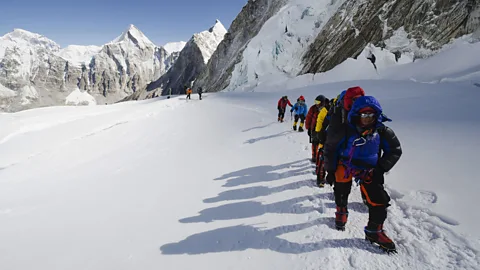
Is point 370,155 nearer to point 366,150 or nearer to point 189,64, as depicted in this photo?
point 366,150

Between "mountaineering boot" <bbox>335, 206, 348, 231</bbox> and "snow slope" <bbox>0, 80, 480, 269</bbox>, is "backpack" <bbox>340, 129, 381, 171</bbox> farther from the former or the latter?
"snow slope" <bbox>0, 80, 480, 269</bbox>

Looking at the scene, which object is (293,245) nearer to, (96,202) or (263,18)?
(96,202)

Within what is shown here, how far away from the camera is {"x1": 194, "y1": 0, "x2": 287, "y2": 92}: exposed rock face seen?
56750 mm

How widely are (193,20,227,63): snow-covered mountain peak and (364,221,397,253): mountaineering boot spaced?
416 feet

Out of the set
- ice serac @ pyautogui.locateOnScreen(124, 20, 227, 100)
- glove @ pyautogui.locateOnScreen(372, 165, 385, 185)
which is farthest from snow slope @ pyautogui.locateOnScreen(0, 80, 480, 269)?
ice serac @ pyautogui.locateOnScreen(124, 20, 227, 100)

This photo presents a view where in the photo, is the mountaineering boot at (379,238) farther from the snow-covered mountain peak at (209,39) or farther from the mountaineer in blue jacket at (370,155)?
the snow-covered mountain peak at (209,39)

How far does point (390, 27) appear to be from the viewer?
2773 cm

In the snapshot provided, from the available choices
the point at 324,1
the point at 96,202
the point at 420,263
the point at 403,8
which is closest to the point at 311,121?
the point at 420,263

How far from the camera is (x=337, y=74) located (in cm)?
2944

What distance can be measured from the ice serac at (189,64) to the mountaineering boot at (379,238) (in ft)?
391

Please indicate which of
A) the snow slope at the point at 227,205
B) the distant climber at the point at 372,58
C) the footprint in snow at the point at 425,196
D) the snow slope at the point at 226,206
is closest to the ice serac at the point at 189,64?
the distant climber at the point at 372,58

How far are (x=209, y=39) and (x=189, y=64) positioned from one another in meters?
19.4

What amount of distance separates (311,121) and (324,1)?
131 ft

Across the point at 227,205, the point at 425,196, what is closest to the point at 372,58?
the point at 425,196
